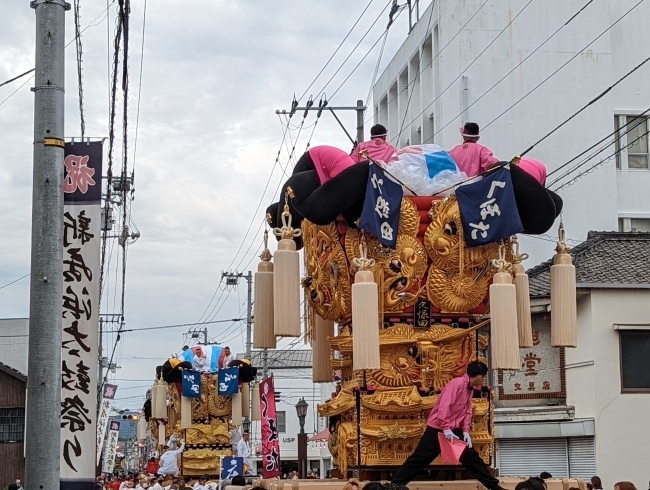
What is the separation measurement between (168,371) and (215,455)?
1.89 meters

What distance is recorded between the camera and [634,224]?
30.7m

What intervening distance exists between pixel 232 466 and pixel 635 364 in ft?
28.6

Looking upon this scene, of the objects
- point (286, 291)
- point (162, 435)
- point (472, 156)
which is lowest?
point (162, 435)

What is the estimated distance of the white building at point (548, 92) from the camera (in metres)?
29.7

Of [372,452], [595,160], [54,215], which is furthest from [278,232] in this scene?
[595,160]

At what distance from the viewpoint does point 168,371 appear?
20.6 m

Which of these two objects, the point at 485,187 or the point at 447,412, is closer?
the point at 447,412

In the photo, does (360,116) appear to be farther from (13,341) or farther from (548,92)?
(13,341)

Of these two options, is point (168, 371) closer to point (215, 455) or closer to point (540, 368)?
point (215, 455)

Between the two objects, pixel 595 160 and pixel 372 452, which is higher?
pixel 595 160

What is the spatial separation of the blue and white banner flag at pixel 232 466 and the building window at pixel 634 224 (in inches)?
671

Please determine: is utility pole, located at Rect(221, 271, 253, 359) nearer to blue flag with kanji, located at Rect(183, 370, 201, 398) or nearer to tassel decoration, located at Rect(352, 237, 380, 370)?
blue flag with kanji, located at Rect(183, 370, 201, 398)

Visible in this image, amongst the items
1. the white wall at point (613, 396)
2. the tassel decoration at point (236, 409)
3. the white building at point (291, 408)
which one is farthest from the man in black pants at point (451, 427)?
the white building at point (291, 408)

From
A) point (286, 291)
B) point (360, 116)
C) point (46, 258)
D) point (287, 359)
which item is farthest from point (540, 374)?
point (287, 359)
